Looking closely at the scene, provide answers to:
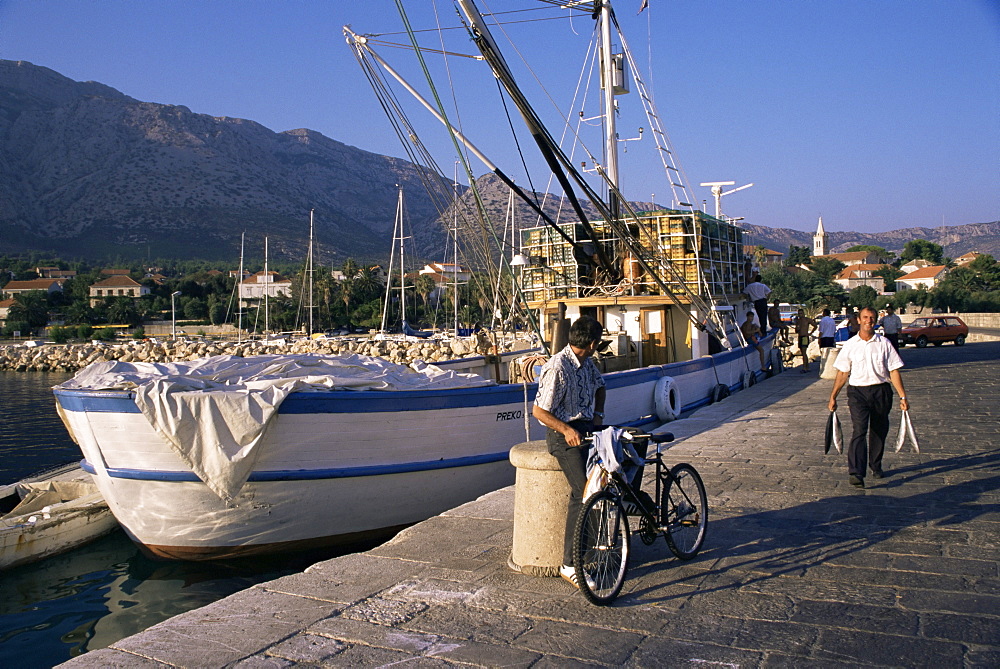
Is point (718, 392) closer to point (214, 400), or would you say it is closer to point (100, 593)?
point (214, 400)

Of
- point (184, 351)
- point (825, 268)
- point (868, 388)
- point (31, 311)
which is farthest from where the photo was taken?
point (825, 268)

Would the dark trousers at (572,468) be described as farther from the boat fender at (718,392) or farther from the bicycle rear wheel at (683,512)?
the boat fender at (718,392)

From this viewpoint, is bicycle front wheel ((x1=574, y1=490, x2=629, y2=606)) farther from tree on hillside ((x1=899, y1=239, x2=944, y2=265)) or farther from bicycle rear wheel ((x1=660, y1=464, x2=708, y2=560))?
tree on hillside ((x1=899, y1=239, x2=944, y2=265))

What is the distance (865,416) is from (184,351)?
53.0m

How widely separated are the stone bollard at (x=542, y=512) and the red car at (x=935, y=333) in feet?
105

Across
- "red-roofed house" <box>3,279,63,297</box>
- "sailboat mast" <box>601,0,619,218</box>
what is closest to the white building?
"red-roofed house" <box>3,279,63,297</box>

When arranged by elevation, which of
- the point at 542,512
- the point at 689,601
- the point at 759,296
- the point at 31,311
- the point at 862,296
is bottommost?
the point at 689,601

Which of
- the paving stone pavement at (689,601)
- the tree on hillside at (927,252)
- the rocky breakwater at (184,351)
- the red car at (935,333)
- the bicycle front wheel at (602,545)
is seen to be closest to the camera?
the paving stone pavement at (689,601)

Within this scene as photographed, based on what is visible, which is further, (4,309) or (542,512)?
(4,309)

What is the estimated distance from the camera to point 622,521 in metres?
4.61

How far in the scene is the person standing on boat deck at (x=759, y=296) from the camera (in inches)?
841

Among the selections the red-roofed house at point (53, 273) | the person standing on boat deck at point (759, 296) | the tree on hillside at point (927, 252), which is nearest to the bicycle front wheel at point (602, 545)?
the person standing on boat deck at point (759, 296)

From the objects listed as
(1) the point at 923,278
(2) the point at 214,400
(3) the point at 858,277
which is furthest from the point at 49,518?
(3) the point at 858,277

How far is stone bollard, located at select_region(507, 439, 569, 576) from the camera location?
16.1ft
